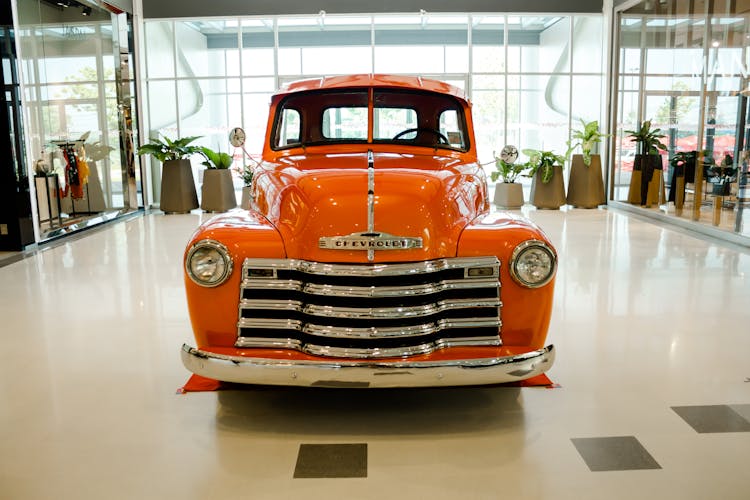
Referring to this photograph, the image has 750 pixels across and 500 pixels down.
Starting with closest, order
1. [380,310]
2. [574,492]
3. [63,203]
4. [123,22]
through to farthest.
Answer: [574,492]
[380,310]
[63,203]
[123,22]

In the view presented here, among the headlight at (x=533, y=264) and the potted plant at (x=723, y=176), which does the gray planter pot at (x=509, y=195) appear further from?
the headlight at (x=533, y=264)

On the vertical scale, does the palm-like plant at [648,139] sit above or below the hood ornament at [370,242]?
above

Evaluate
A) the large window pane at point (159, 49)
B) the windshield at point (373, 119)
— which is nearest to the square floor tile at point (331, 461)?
the windshield at point (373, 119)

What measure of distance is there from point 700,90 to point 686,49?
0.84 m

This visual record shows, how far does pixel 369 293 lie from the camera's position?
2.89 meters

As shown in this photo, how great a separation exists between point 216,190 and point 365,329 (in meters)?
9.43

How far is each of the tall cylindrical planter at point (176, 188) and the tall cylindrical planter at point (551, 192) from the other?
626 cm

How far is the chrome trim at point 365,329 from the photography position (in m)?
2.89

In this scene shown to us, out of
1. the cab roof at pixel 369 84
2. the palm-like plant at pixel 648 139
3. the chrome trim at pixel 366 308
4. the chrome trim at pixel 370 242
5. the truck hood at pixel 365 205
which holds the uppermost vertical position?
the cab roof at pixel 369 84

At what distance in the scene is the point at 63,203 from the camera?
945cm

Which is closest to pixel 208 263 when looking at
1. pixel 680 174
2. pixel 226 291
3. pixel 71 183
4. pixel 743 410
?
pixel 226 291

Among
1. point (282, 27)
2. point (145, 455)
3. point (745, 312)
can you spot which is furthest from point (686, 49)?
point (145, 455)

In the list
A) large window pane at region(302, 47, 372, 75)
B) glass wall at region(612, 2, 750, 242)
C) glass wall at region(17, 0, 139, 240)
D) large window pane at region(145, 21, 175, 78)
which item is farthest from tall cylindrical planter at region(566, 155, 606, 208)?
large window pane at region(145, 21, 175, 78)

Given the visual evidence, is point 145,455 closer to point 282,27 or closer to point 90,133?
point 90,133
